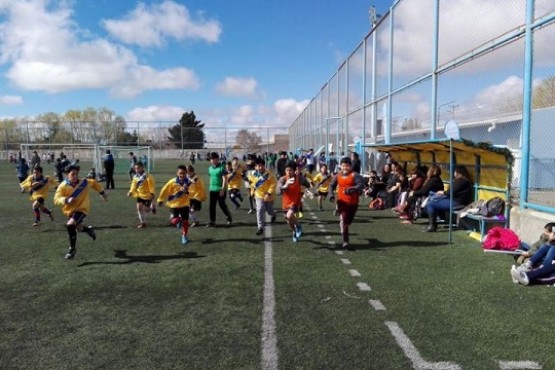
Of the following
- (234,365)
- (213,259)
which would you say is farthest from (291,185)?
(234,365)

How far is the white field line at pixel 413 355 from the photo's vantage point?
3.97 meters

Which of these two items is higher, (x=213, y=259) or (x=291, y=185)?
(x=291, y=185)

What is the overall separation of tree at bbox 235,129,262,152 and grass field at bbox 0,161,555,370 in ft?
177

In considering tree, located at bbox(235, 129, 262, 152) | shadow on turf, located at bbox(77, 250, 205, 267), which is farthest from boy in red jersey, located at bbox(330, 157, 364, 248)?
tree, located at bbox(235, 129, 262, 152)

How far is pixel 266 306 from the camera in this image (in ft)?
18.5

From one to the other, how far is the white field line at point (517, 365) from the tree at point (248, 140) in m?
58.3

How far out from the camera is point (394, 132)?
52.4 ft

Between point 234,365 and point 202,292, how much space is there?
2.25 meters

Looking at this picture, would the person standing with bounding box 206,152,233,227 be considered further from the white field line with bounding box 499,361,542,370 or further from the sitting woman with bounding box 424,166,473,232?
the white field line with bounding box 499,361,542,370

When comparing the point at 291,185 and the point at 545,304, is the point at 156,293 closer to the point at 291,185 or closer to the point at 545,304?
the point at 291,185

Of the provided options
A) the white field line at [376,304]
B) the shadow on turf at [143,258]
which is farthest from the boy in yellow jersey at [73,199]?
the white field line at [376,304]

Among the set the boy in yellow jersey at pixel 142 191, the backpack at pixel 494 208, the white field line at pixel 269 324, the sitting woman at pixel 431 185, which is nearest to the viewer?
the white field line at pixel 269 324

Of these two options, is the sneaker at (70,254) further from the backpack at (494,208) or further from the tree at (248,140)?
the tree at (248,140)

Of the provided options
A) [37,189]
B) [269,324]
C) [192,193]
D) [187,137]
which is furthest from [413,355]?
[187,137]
